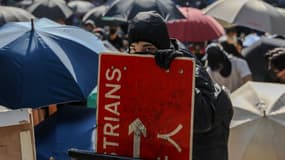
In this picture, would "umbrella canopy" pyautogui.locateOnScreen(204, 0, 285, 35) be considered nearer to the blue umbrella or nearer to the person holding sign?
the blue umbrella

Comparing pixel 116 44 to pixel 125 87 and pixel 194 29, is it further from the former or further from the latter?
pixel 125 87

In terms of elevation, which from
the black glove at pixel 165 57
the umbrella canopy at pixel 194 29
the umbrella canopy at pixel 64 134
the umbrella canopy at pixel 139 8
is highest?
the black glove at pixel 165 57

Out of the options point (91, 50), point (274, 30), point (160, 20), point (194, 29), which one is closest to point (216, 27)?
point (194, 29)

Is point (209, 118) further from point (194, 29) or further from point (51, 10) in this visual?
point (51, 10)

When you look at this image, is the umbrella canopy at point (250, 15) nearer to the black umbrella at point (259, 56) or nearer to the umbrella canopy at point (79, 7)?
the black umbrella at point (259, 56)

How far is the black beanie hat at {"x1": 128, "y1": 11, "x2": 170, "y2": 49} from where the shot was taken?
3.08 m

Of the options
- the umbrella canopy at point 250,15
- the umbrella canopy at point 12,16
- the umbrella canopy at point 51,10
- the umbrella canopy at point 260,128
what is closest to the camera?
the umbrella canopy at point 260,128

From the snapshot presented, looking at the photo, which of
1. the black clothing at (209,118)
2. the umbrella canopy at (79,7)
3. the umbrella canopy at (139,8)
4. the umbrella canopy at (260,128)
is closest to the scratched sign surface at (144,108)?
the black clothing at (209,118)

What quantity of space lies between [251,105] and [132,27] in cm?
188

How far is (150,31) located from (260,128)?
1766mm

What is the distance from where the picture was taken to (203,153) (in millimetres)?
3109

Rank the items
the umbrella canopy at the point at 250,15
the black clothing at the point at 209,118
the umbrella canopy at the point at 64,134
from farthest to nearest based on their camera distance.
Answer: the umbrella canopy at the point at 250,15 → the umbrella canopy at the point at 64,134 → the black clothing at the point at 209,118

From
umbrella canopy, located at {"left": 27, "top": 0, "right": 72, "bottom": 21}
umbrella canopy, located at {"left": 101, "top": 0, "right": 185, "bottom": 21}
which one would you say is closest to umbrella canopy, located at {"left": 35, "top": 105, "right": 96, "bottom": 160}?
umbrella canopy, located at {"left": 101, "top": 0, "right": 185, "bottom": 21}

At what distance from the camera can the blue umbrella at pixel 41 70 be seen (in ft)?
14.6
